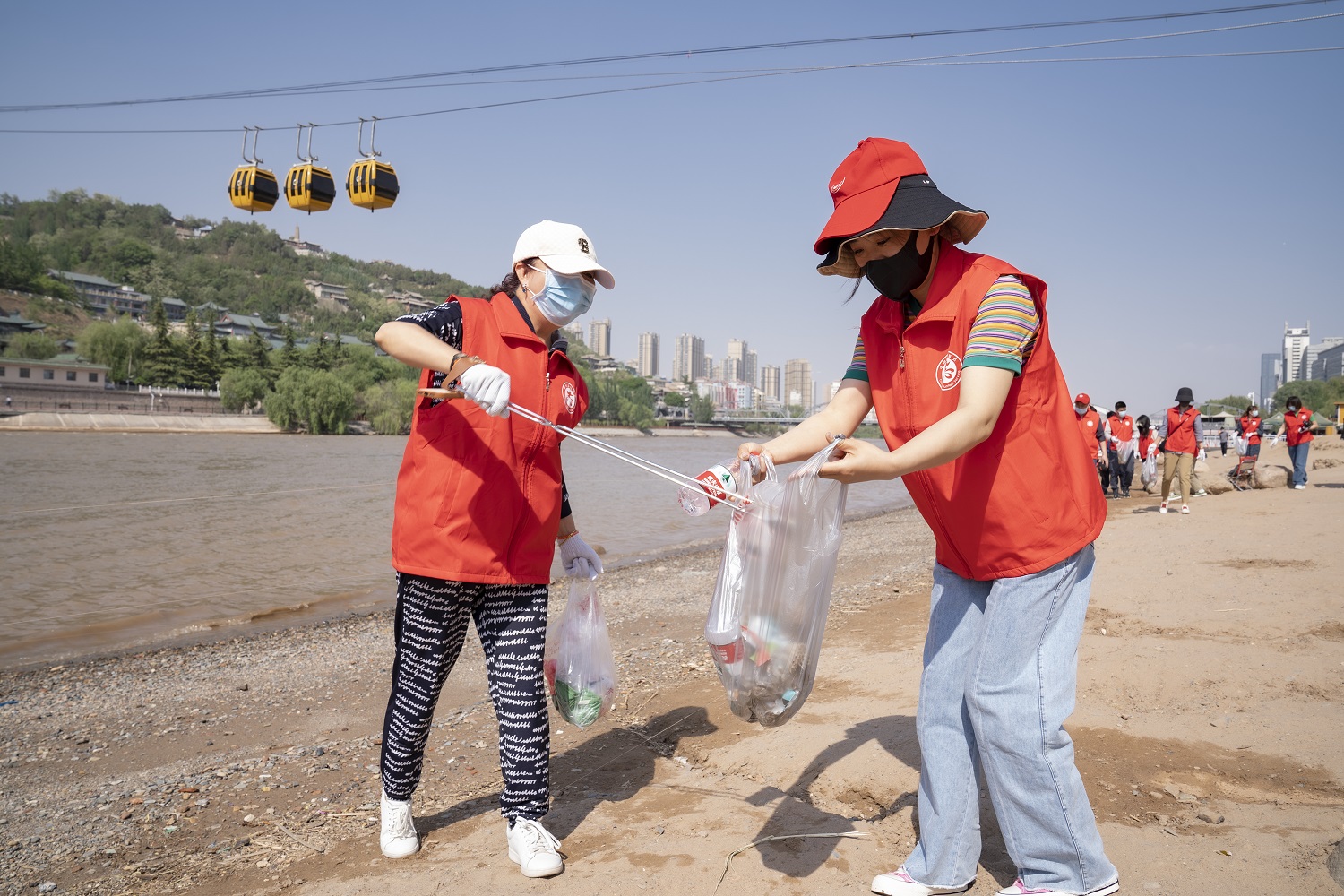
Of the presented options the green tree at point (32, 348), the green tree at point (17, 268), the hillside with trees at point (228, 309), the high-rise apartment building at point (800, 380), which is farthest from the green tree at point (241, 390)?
the high-rise apartment building at point (800, 380)

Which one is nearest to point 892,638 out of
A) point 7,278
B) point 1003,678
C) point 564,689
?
point 564,689

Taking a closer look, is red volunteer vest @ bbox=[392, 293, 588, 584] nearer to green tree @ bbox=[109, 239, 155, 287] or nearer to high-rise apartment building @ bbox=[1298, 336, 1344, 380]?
green tree @ bbox=[109, 239, 155, 287]

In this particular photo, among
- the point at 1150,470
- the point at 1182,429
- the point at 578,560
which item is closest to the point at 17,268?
the point at 1150,470

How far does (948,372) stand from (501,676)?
1.52 metres

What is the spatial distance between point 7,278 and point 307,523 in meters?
111

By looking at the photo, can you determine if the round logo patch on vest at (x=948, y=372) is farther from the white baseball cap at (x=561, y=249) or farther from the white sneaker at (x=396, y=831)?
the white sneaker at (x=396, y=831)

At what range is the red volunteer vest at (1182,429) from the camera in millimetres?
11344

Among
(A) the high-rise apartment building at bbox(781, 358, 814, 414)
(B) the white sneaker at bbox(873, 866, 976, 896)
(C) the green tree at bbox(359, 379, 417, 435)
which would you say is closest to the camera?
(B) the white sneaker at bbox(873, 866, 976, 896)

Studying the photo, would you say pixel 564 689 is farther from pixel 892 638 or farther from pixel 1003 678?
pixel 892 638

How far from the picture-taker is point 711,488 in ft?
7.77

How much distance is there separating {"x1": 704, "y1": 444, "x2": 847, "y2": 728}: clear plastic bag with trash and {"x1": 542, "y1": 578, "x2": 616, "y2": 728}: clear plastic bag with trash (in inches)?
26.3

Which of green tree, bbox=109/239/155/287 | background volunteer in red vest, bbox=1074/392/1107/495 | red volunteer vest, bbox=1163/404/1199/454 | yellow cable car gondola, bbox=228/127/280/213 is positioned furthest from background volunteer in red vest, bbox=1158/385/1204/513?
green tree, bbox=109/239/155/287

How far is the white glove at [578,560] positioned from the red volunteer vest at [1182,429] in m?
11.0

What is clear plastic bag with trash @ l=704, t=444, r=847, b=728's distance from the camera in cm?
223
